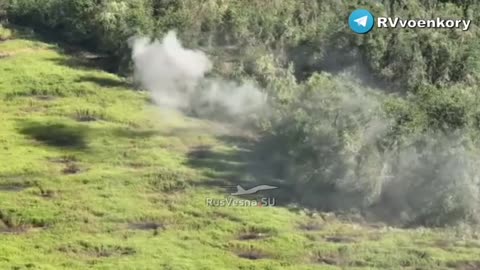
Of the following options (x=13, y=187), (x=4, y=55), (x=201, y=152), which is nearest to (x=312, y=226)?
(x=201, y=152)

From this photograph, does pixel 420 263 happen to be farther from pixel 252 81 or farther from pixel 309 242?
pixel 252 81

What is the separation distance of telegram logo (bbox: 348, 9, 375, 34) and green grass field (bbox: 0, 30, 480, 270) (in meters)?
18.9

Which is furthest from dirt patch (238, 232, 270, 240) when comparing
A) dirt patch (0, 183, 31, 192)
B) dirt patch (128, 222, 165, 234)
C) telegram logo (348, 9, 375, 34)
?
telegram logo (348, 9, 375, 34)

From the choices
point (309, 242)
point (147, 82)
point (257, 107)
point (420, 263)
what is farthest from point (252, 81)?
point (420, 263)

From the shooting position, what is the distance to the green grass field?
58.7 meters

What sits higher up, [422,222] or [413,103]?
[413,103]

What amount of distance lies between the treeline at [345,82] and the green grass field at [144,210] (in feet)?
11.6

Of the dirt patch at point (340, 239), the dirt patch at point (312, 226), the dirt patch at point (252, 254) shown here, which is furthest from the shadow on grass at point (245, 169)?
the dirt patch at point (252, 254)

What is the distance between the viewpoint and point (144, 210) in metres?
65.9

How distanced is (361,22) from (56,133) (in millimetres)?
34452

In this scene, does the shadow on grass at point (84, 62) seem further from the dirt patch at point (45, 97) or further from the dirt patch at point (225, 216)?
the dirt patch at point (225, 216)

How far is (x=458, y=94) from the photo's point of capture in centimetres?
7231

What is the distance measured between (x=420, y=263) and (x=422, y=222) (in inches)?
283

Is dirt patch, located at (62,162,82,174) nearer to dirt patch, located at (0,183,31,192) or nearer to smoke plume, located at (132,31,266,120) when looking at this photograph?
dirt patch, located at (0,183,31,192)
